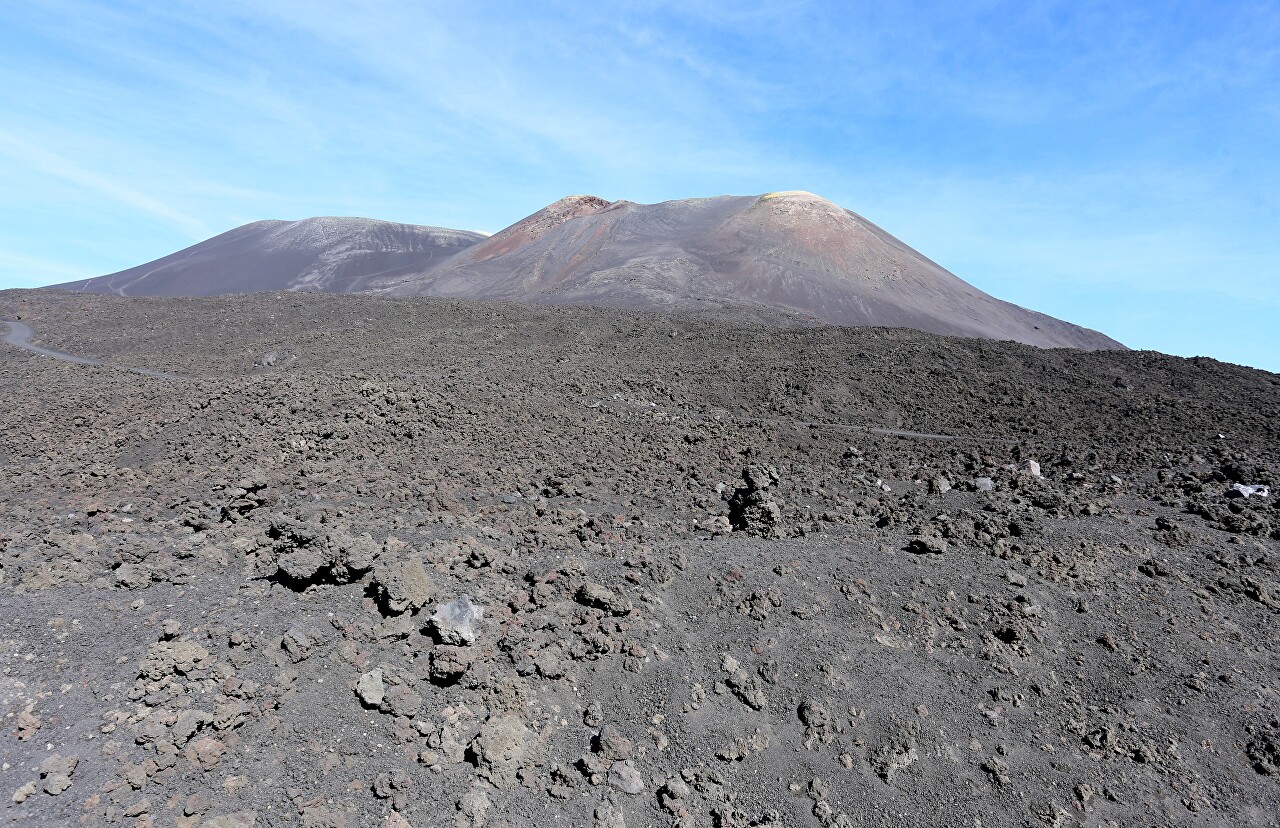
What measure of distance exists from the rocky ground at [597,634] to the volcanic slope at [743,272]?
945 inches

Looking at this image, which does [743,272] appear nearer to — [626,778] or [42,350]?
[42,350]

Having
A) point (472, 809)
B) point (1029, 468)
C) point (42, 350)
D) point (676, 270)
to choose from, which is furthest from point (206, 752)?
point (676, 270)

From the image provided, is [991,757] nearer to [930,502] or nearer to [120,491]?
[930,502]

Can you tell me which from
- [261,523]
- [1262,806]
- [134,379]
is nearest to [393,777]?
[261,523]

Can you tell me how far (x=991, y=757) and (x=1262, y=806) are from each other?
1.76 meters

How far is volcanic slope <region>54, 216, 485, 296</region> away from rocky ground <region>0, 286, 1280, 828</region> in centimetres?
4341

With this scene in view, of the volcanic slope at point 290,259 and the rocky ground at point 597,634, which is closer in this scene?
the rocky ground at point 597,634

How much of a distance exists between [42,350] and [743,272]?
31.1 m

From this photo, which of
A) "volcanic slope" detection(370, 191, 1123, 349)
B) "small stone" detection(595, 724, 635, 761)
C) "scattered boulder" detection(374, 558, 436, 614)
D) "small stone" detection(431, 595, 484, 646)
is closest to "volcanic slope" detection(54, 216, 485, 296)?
"volcanic slope" detection(370, 191, 1123, 349)

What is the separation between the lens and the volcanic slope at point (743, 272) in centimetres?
3612

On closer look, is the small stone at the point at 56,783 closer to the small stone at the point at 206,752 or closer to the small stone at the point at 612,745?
the small stone at the point at 206,752

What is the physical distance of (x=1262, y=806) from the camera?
4.75m

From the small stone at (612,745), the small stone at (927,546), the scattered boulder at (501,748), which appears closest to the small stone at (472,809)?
the scattered boulder at (501,748)

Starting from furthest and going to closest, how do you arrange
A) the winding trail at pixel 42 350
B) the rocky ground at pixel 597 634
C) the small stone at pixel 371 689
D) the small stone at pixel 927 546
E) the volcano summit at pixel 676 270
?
the volcano summit at pixel 676 270 < the winding trail at pixel 42 350 < the small stone at pixel 927 546 < the small stone at pixel 371 689 < the rocky ground at pixel 597 634
